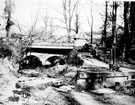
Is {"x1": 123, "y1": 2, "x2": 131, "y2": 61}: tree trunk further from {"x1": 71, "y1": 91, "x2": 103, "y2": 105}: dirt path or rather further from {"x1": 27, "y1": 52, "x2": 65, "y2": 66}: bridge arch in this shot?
{"x1": 71, "y1": 91, "x2": 103, "y2": 105}: dirt path

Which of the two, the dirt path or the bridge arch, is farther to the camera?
the bridge arch

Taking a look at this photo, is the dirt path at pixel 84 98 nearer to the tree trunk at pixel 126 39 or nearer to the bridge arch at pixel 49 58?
the tree trunk at pixel 126 39

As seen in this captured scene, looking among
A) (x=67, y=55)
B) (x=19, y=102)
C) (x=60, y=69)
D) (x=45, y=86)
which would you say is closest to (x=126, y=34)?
(x=67, y=55)

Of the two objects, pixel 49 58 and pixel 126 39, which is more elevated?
pixel 126 39

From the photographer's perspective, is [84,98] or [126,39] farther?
[126,39]

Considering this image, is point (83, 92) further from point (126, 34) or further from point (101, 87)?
point (126, 34)

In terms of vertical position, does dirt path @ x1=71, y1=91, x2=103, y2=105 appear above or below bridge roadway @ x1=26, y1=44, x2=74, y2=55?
below

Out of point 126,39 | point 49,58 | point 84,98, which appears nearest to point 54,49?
point 49,58

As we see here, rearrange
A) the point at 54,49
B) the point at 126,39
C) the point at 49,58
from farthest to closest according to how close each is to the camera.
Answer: the point at 49,58, the point at 54,49, the point at 126,39

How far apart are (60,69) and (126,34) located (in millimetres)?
8343

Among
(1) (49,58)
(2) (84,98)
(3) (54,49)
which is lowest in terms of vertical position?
(2) (84,98)

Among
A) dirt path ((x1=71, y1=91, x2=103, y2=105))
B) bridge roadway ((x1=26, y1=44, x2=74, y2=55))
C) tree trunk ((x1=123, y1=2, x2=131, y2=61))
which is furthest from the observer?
bridge roadway ((x1=26, y1=44, x2=74, y2=55))

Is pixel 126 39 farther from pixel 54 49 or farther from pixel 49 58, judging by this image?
pixel 49 58

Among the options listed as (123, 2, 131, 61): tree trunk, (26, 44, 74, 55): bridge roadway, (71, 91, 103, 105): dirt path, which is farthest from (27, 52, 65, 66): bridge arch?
(71, 91, 103, 105): dirt path
